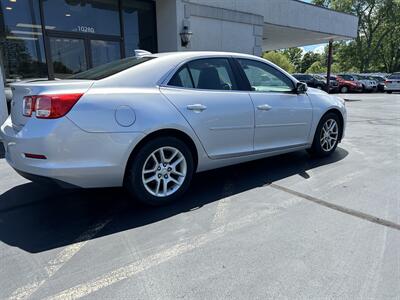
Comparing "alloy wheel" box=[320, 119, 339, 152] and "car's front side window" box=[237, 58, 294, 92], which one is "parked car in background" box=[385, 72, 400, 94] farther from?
"car's front side window" box=[237, 58, 294, 92]

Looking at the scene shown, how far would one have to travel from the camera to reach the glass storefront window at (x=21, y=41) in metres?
7.95

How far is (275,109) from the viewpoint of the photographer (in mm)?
4105

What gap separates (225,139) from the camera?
3674 mm

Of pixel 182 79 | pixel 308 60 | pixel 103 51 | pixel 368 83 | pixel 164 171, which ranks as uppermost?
pixel 308 60

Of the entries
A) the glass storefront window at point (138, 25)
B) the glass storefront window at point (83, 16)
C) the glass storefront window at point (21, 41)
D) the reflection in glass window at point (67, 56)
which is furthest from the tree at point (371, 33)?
the glass storefront window at point (21, 41)

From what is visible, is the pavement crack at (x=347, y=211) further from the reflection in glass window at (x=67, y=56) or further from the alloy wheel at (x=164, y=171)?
the reflection in glass window at (x=67, y=56)

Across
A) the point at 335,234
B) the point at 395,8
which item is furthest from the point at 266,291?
the point at 395,8

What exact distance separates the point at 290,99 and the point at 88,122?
2.70 metres

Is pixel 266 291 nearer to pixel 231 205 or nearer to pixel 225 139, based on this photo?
pixel 231 205

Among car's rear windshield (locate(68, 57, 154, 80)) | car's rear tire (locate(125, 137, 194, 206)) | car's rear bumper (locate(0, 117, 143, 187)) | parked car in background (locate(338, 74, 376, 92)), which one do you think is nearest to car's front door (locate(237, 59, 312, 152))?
car's rear tire (locate(125, 137, 194, 206))

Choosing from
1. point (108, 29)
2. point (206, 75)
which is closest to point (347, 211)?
point (206, 75)

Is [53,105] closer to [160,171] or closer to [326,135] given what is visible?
[160,171]

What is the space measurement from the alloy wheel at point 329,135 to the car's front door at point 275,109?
443 millimetres

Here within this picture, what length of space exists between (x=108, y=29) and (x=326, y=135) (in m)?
7.31
